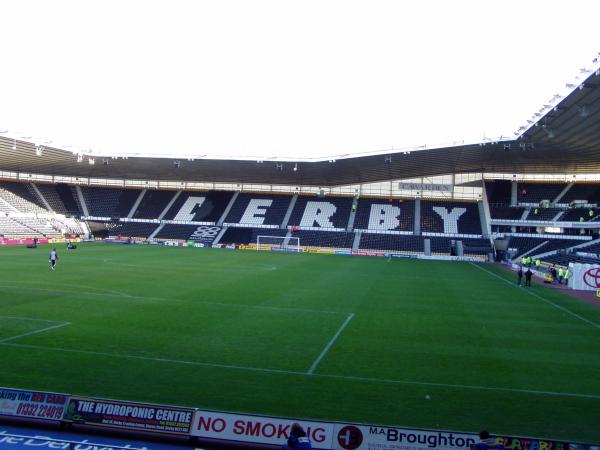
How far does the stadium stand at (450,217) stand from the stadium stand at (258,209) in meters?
17.7

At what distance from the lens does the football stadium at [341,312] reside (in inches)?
351

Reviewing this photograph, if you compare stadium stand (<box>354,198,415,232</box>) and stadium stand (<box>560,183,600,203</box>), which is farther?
stadium stand (<box>354,198,415,232</box>)

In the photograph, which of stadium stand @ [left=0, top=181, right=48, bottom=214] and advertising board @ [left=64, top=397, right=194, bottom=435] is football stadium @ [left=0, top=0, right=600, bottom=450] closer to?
advertising board @ [left=64, top=397, right=194, bottom=435]

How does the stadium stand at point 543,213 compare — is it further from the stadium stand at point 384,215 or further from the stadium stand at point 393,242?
the stadium stand at point 384,215

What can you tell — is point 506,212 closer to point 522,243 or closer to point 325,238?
point 522,243

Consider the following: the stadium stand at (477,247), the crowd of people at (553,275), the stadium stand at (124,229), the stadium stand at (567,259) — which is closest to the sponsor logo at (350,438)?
the crowd of people at (553,275)

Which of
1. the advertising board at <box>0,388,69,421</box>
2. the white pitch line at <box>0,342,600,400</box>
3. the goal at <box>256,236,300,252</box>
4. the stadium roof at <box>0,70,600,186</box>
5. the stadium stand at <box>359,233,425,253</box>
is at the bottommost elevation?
the advertising board at <box>0,388,69,421</box>

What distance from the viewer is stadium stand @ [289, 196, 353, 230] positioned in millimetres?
62438

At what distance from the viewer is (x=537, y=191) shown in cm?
5884

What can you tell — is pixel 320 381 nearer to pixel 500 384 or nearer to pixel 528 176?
pixel 500 384

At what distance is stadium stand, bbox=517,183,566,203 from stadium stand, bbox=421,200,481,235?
5.25 metres

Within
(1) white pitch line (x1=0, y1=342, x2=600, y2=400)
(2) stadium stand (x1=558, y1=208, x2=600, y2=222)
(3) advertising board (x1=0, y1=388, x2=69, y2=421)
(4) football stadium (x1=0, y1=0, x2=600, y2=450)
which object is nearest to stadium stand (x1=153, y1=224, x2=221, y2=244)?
(4) football stadium (x1=0, y1=0, x2=600, y2=450)

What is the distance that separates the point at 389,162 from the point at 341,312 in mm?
32359

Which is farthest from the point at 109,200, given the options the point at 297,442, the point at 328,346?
the point at 297,442
